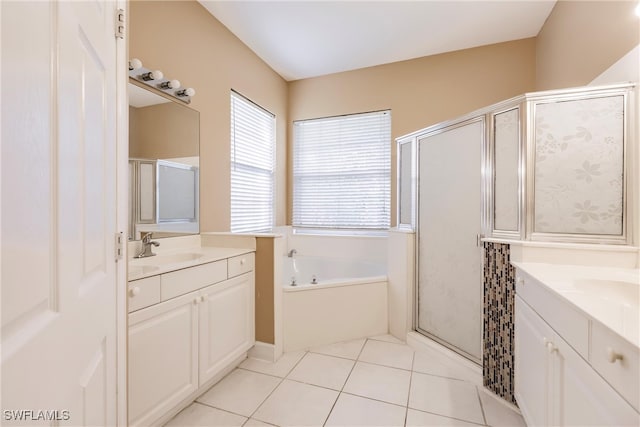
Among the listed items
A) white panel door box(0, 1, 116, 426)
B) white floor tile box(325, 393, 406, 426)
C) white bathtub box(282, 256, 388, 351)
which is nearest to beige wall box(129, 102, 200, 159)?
white panel door box(0, 1, 116, 426)

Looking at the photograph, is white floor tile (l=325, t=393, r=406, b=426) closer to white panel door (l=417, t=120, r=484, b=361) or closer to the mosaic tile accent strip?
the mosaic tile accent strip

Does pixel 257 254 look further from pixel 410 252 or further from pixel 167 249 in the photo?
pixel 410 252

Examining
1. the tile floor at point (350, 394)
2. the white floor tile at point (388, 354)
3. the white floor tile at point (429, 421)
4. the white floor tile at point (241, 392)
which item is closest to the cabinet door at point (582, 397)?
the white floor tile at point (429, 421)

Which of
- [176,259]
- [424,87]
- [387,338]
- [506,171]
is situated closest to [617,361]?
[506,171]

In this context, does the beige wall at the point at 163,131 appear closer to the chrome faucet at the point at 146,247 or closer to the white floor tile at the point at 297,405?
the chrome faucet at the point at 146,247

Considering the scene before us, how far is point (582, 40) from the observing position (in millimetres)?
1977

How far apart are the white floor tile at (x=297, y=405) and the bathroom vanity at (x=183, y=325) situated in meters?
0.39

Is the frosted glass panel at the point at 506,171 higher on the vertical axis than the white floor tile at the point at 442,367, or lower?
higher

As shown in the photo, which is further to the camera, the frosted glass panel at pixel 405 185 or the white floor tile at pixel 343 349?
the frosted glass panel at pixel 405 185

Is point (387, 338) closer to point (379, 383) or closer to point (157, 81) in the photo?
point (379, 383)

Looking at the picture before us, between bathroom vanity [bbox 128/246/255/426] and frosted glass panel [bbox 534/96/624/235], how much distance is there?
1.89m

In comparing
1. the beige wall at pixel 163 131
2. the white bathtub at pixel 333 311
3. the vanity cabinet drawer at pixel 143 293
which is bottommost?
the white bathtub at pixel 333 311

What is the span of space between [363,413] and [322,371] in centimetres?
47

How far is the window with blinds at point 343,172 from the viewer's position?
3326 mm
